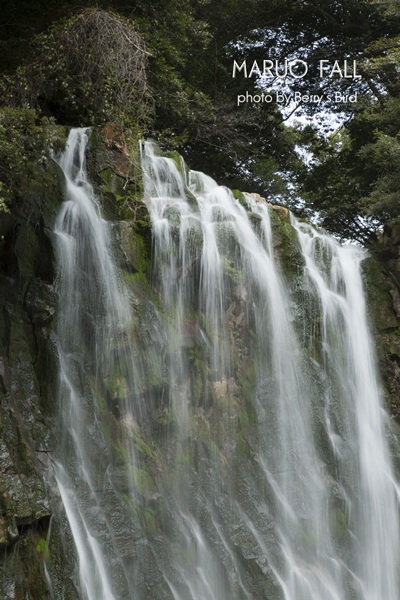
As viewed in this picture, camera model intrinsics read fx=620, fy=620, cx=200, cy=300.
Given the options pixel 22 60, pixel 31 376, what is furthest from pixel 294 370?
pixel 22 60

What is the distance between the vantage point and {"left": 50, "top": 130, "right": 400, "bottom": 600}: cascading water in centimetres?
764

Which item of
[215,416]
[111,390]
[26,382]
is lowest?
[215,416]

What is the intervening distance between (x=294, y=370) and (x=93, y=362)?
338 centimetres

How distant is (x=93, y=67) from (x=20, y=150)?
142 inches

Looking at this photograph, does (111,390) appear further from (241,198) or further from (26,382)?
(241,198)

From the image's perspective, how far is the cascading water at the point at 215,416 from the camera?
7.64 m

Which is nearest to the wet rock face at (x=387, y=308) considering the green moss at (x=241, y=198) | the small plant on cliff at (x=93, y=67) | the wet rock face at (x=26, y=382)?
the green moss at (x=241, y=198)

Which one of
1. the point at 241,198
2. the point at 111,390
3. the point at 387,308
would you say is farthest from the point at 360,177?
the point at 111,390

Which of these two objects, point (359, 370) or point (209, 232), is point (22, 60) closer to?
point (209, 232)

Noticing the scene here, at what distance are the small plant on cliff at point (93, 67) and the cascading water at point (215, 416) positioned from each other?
3.48ft

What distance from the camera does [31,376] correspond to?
24.2 ft

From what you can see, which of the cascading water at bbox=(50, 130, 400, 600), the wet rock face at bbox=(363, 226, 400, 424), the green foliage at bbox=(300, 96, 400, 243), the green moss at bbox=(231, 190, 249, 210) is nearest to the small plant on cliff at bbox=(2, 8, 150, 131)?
the cascading water at bbox=(50, 130, 400, 600)

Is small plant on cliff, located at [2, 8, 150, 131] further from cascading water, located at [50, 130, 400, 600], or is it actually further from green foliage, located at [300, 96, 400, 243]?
green foliage, located at [300, 96, 400, 243]

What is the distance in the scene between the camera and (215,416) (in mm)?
9016
